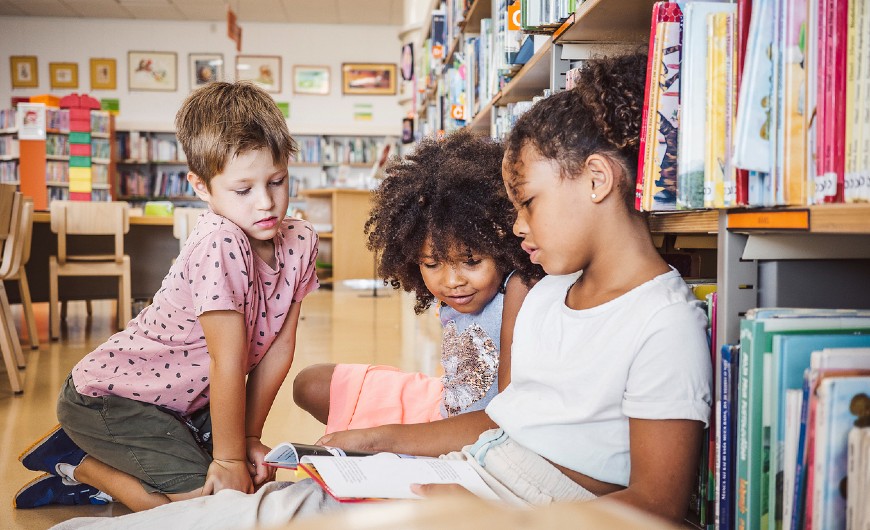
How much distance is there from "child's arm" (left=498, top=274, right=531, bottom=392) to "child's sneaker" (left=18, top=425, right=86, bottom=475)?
0.92m

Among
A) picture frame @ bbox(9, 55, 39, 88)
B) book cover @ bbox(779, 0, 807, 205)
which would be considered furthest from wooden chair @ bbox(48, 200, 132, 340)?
picture frame @ bbox(9, 55, 39, 88)

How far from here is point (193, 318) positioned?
1.44 meters

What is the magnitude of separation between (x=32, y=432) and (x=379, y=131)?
23.7ft

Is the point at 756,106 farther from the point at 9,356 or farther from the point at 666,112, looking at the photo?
the point at 9,356

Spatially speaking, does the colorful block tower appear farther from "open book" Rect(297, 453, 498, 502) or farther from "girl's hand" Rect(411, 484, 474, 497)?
"girl's hand" Rect(411, 484, 474, 497)

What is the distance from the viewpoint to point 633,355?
857 mm

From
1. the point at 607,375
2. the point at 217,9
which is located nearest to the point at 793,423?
the point at 607,375

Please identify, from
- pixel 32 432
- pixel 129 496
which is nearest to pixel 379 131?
pixel 32 432

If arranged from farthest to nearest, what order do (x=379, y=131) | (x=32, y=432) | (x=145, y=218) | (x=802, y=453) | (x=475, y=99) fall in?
(x=379, y=131)
(x=145, y=218)
(x=475, y=99)
(x=32, y=432)
(x=802, y=453)

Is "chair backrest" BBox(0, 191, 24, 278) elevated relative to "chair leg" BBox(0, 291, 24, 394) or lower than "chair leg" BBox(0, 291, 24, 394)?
elevated

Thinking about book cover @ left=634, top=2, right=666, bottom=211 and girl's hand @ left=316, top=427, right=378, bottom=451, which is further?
girl's hand @ left=316, top=427, right=378, bottom=451

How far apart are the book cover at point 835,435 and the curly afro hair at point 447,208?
0.69m

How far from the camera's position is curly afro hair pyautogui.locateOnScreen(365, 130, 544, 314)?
1.35 m

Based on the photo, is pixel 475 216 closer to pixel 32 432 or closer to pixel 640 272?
pixel 640 272
